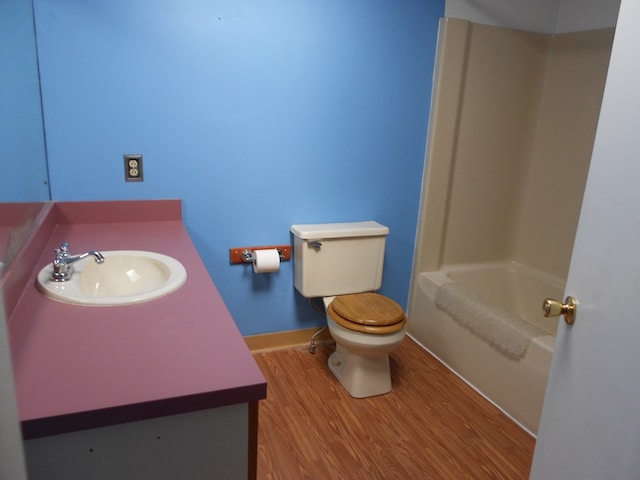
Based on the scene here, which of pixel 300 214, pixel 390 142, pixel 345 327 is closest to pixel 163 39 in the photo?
pixel 300 214

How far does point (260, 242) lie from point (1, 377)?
206 centimetres

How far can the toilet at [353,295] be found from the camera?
213 centimetres

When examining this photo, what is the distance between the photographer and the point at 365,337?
6.91ft

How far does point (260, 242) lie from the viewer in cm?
239

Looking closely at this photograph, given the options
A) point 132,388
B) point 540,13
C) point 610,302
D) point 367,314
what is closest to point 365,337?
point 367,314

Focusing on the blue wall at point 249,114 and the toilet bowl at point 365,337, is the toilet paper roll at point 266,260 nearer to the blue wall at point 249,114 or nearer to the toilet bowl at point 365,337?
the blue wall at point 249,114

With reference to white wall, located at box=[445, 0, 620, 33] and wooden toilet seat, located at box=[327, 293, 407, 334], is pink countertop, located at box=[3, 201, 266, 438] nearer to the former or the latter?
wooden toilet seat, located at box=[327, 293, 407, 334]

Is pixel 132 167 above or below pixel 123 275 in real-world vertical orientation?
above

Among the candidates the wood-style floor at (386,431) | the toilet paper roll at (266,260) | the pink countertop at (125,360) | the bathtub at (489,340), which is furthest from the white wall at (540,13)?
the pink countertop at (125,360)

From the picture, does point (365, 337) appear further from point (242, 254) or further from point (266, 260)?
point (242, 254)

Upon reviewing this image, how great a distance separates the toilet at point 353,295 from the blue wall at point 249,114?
162mm

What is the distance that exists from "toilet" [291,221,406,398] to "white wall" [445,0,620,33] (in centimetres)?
121

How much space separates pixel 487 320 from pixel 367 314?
59 cm

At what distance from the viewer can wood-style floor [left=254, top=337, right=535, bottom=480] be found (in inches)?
71.1
